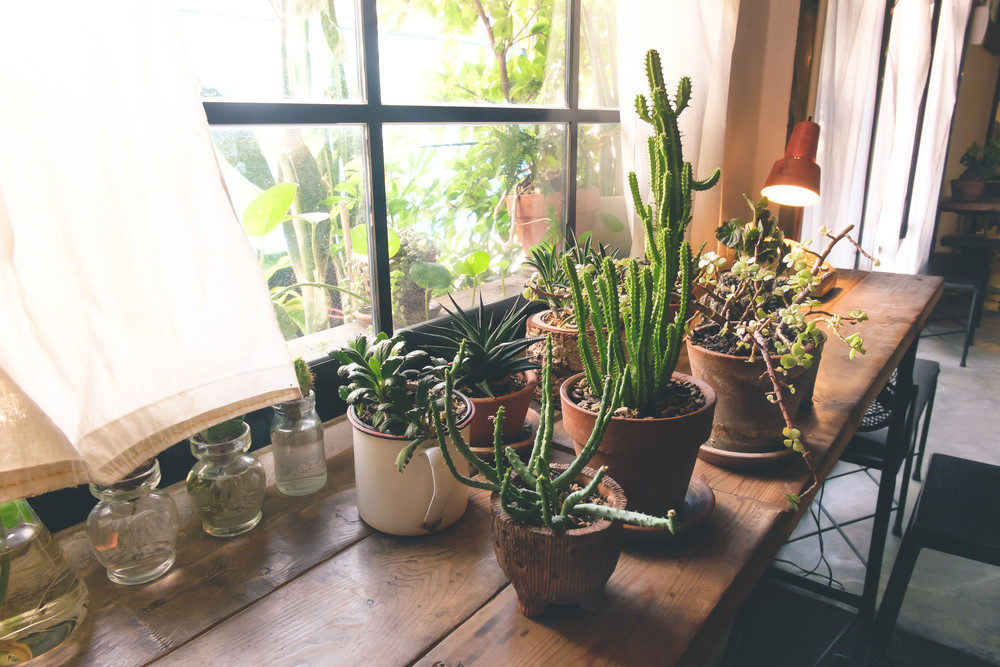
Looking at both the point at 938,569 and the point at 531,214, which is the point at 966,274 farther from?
the point at 531,214

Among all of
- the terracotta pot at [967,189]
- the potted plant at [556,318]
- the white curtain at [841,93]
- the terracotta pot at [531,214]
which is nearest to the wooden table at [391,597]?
the potted plant at [556,318]

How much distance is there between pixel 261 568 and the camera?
846 millimetres

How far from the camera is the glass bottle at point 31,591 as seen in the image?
0.69m

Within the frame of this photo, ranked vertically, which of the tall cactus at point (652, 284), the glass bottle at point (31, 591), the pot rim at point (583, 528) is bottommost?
the glass bottle at point (31, 591)

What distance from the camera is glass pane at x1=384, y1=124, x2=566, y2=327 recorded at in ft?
4.64

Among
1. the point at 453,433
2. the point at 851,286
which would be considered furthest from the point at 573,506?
the point at 851,286

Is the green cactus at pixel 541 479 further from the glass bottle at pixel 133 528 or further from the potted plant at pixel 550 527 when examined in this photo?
the glass bottle at pixel 133 528

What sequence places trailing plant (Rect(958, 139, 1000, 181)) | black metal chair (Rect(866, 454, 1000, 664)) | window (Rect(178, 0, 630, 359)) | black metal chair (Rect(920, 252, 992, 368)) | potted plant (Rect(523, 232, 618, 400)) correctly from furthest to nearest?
1. trailing plant (Rect(958, 139, 1000, 181))
2. black metal chair (Rect(920, 252, 992, 368))
3. black metal chair (Rect(866, 454, 1000, 664))
4. potted plant (Rect(523, 232, 618, 400))
5. window (Rect(178, 0, 630, 359))

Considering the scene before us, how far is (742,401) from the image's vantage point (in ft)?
3.43

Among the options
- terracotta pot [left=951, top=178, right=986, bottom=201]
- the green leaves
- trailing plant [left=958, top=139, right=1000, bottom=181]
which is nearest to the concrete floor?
the green leaves

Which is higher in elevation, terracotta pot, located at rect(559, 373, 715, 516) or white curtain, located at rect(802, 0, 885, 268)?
white curtain, located at rect(802, 0, 885, 268)

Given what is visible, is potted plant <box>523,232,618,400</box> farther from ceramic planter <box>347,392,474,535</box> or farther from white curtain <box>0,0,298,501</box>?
white curtain <box>0,0,298,501</box>

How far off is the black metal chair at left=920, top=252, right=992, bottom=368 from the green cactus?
4030 millimetres

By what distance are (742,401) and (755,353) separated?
0.28 ft
